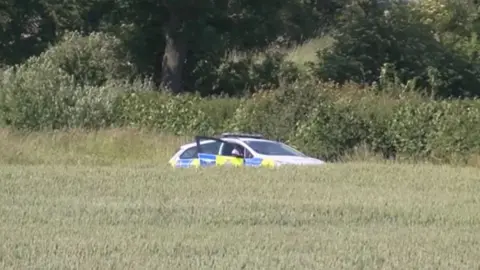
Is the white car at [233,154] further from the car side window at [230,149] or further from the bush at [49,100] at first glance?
the bush at [49,100]

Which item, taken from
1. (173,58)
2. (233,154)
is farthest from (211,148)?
(173,58)

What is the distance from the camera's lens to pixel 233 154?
23578 millimetres

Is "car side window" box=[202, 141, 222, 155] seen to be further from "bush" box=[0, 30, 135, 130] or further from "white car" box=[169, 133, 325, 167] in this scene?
"bush" box=[0, 30, 135, 130]

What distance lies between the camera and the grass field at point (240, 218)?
9922 mm

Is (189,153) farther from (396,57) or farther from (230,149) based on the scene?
(396,57)

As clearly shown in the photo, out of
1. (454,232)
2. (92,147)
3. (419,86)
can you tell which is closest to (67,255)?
(454,232)

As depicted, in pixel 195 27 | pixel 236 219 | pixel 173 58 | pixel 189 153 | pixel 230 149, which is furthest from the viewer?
pixel 173 58

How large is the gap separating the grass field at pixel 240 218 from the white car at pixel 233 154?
2.85 meters

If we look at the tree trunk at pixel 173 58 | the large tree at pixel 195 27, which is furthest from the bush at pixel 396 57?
the tree trunk at pixel 173 58

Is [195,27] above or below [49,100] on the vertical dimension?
above

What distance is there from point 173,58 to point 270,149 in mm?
24259

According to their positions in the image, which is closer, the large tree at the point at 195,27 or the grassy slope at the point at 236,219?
the grassy slope at the point at 236,219

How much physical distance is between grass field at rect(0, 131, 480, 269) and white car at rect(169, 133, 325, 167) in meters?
2.85

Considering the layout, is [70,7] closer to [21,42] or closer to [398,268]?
[21,42]
